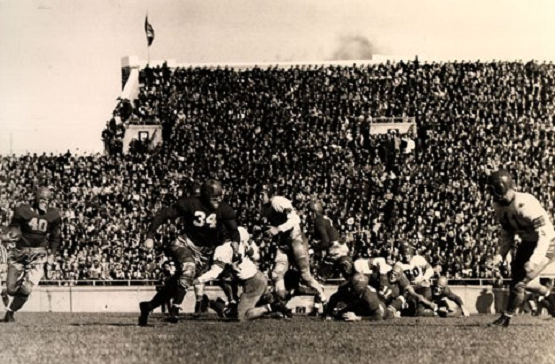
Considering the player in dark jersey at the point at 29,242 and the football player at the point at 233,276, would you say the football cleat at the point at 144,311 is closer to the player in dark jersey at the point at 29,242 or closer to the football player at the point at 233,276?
Result: the football player at the point at 233,276

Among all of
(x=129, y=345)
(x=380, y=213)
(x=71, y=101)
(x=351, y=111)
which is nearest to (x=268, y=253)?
(x=380, y=213)

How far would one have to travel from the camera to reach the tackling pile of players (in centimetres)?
1410

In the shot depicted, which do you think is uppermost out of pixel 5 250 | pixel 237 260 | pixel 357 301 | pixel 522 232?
pixel 522 232

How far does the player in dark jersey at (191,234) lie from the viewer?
14.1 m

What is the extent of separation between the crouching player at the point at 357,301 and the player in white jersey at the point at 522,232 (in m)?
2.58

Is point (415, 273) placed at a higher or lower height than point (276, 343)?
lower

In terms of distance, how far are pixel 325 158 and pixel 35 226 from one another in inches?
684

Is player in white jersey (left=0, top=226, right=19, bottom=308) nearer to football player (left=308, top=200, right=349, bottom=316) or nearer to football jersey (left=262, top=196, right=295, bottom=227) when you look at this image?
football jersey (left=262, top=196, right=295, bottom=227)

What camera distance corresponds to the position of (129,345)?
35.9ft

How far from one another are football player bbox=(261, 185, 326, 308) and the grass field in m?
3.12

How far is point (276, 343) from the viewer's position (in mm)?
11289

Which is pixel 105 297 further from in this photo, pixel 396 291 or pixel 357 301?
pixel 357 301

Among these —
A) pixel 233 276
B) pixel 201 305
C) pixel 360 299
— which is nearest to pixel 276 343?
pixel 233 276

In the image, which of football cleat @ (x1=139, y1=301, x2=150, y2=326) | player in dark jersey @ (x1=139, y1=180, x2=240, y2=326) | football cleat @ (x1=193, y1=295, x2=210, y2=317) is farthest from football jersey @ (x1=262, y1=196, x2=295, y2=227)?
football cleat @ (x1=139, y1=301, x2=150, y2=326)
